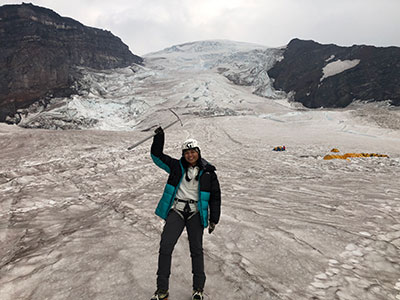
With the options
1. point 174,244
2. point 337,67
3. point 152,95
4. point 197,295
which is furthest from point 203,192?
point 337,67

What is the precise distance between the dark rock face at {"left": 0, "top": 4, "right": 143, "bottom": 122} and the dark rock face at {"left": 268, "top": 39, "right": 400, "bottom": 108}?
43893 mm

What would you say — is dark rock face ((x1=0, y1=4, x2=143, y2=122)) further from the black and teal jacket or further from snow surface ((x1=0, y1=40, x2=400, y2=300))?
the black and teal jacket

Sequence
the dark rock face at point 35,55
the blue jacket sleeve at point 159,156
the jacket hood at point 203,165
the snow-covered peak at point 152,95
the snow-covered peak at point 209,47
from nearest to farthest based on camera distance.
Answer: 1. the jacket hood at point 203,165
2. the blue jacket sleeve at point 159,156
3. the snow-covered peak at point 152,95
4. the dark rock face at point 35,55
5. the snow-covered peak at point 209,47

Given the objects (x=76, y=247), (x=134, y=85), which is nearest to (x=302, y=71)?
(x=134, y=85)

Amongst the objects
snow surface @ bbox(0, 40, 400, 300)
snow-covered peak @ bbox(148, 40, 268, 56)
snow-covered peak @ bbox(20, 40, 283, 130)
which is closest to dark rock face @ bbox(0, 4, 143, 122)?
snow-covered peak @ bbox(20, 40, 283, 130)

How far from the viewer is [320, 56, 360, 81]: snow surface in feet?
166

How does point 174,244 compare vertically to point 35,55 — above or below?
below

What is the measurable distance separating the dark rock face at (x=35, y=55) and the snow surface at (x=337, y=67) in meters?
48.7

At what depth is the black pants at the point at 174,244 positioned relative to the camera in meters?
2.78

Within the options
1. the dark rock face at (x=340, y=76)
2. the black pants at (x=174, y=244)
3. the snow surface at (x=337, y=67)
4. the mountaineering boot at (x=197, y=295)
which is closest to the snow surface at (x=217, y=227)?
the mountaineering boot at (x=197, y=295)

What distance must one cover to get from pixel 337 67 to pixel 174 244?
195 ft

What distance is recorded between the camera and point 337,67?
5212 cm

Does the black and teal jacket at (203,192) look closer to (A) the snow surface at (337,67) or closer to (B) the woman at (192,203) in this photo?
(B) the woman at (192,203)

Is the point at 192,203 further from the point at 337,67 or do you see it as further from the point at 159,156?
the point at 337,67
